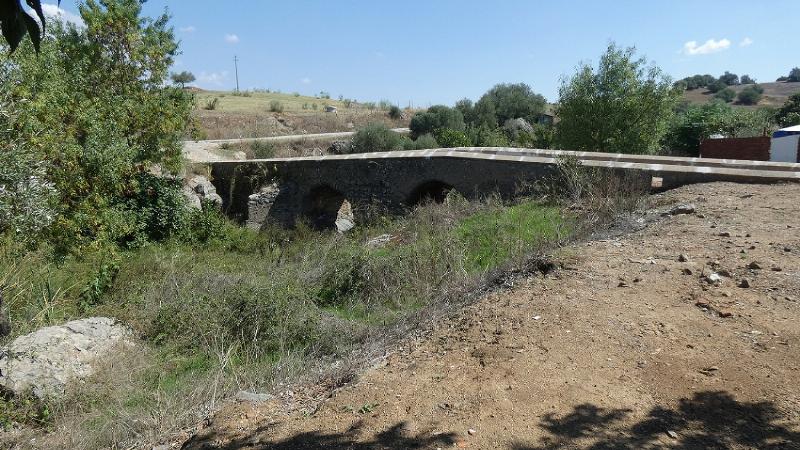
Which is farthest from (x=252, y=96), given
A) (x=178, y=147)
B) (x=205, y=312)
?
(x=205, y=312)

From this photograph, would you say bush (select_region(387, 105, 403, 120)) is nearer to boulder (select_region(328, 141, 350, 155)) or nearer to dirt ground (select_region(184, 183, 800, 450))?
boulder (select_region(328, 141, 350, 155))

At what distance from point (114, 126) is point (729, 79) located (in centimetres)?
8293

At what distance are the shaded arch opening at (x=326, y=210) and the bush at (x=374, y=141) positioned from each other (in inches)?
355

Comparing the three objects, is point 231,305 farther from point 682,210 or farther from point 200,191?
point 200,191

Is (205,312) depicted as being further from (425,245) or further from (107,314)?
(425,245)

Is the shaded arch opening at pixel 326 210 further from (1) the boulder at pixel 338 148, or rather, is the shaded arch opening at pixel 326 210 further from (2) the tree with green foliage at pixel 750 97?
(2) the tree with green foliage at pixel 750 97

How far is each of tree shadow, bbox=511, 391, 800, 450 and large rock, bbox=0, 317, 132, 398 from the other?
205 inches

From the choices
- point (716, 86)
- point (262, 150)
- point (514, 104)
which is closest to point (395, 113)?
point (514, 104)

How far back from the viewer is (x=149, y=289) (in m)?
8.91

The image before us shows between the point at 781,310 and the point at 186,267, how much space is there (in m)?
9.53

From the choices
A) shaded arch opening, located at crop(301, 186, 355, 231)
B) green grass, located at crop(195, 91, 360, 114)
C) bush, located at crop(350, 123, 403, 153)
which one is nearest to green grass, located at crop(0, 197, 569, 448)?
shaded arch opening, located at crop(301, 186, 355, 231)

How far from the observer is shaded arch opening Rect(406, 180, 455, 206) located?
577 inches

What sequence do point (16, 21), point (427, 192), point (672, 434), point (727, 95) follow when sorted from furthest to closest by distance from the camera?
point (727, 95), point (427, 192), point (672, 434), point (16, 21)

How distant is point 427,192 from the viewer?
15.2 meters
